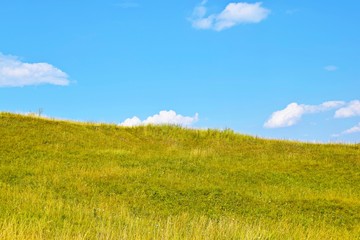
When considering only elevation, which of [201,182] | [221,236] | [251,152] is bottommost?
[221,236]

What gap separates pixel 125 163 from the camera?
26391mm

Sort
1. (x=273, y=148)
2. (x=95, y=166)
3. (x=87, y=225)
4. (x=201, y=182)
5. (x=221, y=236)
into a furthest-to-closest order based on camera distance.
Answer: (x=273, y=148), (x=95, y=166), (x=201, y=182), (x=87, y=225), (x=221, y=236)

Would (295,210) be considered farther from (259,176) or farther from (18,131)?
(18,131)

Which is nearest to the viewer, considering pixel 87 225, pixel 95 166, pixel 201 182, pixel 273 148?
pixel 87 225

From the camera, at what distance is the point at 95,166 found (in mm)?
24859

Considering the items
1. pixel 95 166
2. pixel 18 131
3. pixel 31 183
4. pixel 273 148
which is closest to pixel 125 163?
pixel 95 166

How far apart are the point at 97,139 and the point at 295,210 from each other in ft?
62.6

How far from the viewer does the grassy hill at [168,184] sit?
1086 cm

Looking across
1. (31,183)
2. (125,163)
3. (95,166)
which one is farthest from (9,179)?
(125,163)

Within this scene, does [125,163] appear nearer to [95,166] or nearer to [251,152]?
[95,166]

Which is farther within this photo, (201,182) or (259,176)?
(259,176)

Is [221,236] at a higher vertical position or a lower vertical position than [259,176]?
lower

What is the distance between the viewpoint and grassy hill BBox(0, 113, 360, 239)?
10.9 metres

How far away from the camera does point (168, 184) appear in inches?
840
